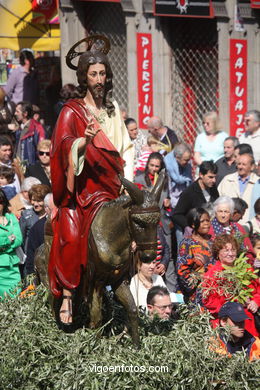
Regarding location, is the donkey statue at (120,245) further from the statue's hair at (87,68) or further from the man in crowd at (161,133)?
the man in crowd at (161,133)

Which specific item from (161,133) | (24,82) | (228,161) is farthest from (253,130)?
(24,82)

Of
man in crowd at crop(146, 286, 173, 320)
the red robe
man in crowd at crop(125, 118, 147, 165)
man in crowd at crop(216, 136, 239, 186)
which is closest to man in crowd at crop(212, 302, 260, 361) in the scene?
man in crowd at crop(146, 286, 173, 320)

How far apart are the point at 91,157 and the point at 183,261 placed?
2610 millimetres

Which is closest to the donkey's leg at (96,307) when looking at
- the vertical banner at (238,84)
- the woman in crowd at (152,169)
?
the woman in crowd at (152,169)

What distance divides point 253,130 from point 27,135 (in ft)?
11.4

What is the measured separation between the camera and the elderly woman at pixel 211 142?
49.2 feet

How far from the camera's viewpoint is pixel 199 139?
15.2m

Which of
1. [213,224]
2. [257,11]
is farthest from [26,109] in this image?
[213,224]

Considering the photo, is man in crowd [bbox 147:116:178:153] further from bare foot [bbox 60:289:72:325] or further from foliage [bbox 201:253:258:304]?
bare foot [bbox 60:289:72:325]

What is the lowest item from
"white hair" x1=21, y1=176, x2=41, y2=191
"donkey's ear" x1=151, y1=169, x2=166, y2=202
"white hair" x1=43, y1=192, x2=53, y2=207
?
"white hair" x1=21, y1=176, x2=41, y2=191

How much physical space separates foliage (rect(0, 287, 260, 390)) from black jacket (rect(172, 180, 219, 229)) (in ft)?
13.1

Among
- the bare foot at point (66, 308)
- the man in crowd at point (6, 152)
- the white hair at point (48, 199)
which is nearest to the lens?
the bare foot at point (66, 308)

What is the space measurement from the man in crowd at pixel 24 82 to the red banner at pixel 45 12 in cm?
62

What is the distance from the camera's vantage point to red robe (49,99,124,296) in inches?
337
